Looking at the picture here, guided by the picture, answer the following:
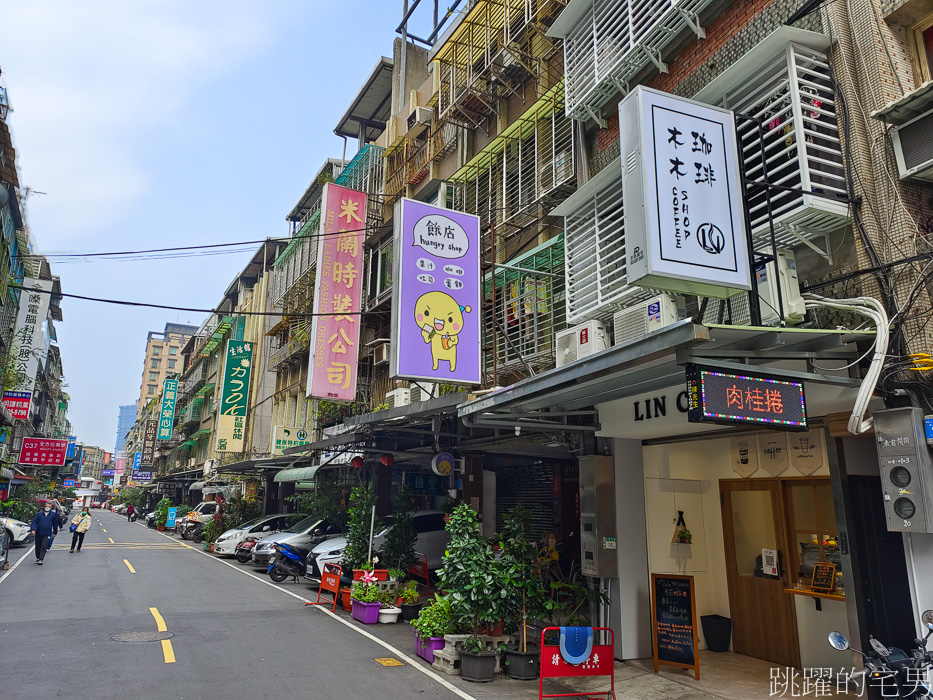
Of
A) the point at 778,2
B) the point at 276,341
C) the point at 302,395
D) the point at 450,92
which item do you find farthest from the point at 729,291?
the point at 276,341

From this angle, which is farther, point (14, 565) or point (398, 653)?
point (14, 565)

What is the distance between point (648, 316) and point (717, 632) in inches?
193

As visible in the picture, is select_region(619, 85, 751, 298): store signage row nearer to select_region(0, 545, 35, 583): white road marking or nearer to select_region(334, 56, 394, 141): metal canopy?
select_region(0, 545, 35, 583): white road marking

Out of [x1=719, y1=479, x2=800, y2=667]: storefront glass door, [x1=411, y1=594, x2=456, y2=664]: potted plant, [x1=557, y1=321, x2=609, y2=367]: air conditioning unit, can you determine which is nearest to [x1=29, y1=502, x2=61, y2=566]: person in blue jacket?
[x1=411, y1=594, x2=456, y2=664]: potted plant

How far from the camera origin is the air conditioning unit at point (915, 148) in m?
6.49

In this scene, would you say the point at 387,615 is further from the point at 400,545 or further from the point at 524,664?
the point at 524,664

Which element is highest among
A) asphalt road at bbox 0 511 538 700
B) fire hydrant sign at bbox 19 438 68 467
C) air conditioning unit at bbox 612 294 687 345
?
air conditioning unit at bbox 612 294 687 345

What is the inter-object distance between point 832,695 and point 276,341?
34228 millimetres

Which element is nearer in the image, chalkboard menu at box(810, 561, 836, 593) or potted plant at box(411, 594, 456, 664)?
chalkboard menu at box(810, 561, 836, 593)

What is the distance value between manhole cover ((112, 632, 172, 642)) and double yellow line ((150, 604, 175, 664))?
0.23m

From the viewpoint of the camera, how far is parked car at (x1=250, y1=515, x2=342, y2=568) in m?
18.7

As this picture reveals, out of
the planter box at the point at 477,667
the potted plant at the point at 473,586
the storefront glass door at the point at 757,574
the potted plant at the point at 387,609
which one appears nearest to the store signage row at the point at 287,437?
the potted plant at the point at 387,609

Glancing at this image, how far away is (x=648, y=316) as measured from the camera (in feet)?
30.5

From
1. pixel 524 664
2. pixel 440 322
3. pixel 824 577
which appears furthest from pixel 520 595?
pixel 440 322
